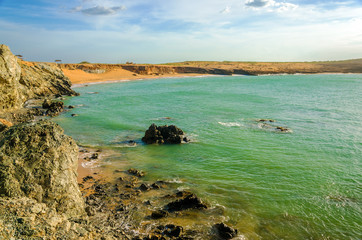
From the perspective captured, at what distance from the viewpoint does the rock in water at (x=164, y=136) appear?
1788 cm

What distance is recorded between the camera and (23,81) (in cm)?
3350

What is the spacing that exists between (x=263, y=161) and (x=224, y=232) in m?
7.33

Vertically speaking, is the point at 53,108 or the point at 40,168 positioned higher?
the point at 40,168

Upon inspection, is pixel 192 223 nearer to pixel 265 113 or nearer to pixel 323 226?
pixel 323 226

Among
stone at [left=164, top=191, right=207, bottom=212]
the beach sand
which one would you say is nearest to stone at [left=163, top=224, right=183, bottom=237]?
stone at [left=164, top=191, right=207, bottom=212]

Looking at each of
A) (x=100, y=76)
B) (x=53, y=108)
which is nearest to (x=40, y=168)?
(x=53, y=108)

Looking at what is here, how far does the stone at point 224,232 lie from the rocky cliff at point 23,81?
23.8 m

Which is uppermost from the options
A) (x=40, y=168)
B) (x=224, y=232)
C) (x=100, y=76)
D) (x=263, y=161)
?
(x=100, y=76)

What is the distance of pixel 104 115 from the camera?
91.1ft

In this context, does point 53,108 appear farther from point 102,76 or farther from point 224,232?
point 102,76

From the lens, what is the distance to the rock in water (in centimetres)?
1788

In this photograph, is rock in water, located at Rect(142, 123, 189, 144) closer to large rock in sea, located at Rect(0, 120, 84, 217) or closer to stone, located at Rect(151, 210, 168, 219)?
stone, located at Rect(151, 210, 168, 219)

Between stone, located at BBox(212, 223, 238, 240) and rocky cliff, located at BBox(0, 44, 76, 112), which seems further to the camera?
rocky cliff, located at BBox(0, 44, 76, 112)

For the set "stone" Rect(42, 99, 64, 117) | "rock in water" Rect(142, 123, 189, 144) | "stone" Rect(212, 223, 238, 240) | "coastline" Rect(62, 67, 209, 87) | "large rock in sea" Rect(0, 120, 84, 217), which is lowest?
"stone" Rect(212, 223, 238, 240)
